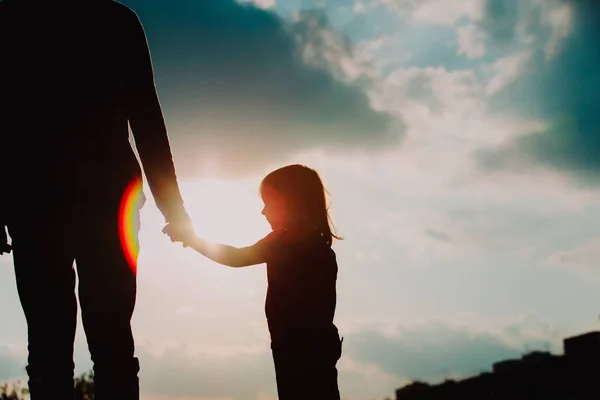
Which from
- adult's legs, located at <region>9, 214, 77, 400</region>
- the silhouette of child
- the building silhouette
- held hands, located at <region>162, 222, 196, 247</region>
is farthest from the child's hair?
the building silhouette

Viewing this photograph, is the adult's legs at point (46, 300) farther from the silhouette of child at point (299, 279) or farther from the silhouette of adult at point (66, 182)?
the silhouette of child at point (299, 279)

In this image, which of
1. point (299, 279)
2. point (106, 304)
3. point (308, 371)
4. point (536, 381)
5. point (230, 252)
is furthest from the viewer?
point (536, 381)

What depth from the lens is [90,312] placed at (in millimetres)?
3947

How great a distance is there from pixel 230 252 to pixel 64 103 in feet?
6.23

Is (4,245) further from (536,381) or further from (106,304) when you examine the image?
(536,381)

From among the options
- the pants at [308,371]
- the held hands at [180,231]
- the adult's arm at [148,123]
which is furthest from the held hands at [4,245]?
the pants at [308,371]

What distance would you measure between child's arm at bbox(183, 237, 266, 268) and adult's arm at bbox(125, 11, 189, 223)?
626 mm

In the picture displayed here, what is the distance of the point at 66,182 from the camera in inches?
151

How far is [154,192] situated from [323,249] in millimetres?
1327

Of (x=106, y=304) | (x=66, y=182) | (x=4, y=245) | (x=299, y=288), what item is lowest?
(x=106, y=304)

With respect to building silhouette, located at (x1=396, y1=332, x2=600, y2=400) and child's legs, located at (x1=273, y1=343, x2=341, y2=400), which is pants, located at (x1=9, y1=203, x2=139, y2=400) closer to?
child's legs, located at (x1=273, y1=343, x2=341, y2=400)

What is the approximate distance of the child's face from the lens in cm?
515

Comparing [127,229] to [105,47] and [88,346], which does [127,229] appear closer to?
[88,346]

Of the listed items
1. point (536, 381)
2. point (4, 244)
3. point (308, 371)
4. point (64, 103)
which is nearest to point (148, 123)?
point (64, 103)
